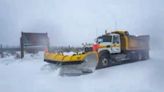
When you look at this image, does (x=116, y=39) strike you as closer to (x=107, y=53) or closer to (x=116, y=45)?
(x=116, y=45)

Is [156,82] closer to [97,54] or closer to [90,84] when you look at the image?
[90,84]

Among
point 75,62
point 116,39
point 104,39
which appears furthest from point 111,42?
point 75,62

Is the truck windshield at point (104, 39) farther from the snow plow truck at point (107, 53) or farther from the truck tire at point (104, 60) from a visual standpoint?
the truck tire at point (104, 60)

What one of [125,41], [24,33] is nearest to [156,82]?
[125,41]

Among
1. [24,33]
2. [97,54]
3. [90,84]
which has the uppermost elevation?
[24,33]

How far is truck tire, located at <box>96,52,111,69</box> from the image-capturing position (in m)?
14.2

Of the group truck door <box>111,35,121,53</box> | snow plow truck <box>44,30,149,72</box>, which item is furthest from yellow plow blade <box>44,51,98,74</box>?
truck door <box>111,35,121,53</box>

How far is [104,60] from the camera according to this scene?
14477 mm

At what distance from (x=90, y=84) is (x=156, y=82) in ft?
8.42

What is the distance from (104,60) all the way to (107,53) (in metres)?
0.63

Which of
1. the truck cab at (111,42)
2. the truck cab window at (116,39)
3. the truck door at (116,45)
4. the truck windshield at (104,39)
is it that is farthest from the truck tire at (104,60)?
the truck cab window at (116,39)

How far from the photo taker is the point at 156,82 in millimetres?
9000

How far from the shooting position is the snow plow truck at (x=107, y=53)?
→ 12.2 metres

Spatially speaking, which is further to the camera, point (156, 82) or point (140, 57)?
point (140, 57)
